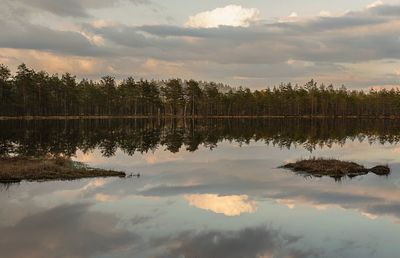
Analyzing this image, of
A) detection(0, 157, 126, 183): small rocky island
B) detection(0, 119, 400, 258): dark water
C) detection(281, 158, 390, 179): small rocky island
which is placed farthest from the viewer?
detection(281, 158, 390, 179): small rocky island

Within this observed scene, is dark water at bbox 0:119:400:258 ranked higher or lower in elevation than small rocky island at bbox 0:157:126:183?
lower

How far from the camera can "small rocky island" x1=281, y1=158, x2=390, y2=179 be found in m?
39.7

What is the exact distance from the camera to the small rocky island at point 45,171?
112 feet

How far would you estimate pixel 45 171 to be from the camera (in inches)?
1403

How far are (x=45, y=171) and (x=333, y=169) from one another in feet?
81.2

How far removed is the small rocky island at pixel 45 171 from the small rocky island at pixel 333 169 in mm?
16829

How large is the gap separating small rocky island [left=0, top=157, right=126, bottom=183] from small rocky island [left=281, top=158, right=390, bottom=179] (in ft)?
55.2

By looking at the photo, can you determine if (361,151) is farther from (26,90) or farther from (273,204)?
(26,90)

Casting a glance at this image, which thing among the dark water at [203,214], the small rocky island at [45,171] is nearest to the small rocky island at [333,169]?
the dark water at [203,214]

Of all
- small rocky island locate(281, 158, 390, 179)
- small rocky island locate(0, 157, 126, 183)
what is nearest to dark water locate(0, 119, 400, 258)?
small rocky island locate(281, 158, 390, 179)

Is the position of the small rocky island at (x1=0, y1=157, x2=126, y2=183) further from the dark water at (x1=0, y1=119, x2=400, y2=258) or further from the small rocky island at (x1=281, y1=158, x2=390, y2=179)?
the small rocky island at (x1=281, y1=158, x2=390, y2=179)

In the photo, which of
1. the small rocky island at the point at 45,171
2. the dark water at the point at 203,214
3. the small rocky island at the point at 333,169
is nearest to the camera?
the dark water at the point at 203,214

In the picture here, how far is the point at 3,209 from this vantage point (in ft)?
80.8

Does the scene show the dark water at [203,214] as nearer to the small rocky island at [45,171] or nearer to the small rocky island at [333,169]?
the small rocky island at [333,169]
